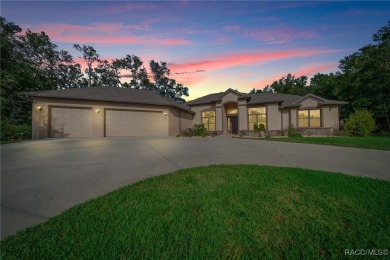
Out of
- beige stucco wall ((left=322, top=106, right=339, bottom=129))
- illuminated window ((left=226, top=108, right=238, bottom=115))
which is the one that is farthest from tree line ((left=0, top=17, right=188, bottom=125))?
beige stucco wall ((left=322, top=106, right=339, bottom=129))

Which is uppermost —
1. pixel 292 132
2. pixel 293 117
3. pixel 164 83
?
pixel 164 83

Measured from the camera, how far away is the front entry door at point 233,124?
20812 millimetres

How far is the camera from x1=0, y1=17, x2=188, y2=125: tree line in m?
20.4

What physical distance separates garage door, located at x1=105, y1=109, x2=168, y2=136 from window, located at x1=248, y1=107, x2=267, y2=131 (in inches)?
359

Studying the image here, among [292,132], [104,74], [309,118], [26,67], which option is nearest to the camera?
[292,132]

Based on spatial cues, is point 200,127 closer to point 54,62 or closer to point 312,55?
point 312,55

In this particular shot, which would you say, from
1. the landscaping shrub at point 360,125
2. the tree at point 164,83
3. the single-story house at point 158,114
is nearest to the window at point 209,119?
the single-story house at point 158,114

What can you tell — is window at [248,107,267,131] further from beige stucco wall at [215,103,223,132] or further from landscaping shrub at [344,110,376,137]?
landscaping shrub at [344,110,376,137]

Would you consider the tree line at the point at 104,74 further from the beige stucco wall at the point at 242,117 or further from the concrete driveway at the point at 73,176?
the concrete driveway at the point at 73,176

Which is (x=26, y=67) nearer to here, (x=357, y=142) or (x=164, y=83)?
(x=164, y=83)

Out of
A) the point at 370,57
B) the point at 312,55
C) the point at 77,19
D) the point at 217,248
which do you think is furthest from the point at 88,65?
the point at 370,57

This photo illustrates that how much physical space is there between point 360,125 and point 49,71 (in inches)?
1693

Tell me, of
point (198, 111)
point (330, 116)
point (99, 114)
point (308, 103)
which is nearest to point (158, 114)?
point (99, 114)

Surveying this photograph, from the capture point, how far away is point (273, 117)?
18.3 m
